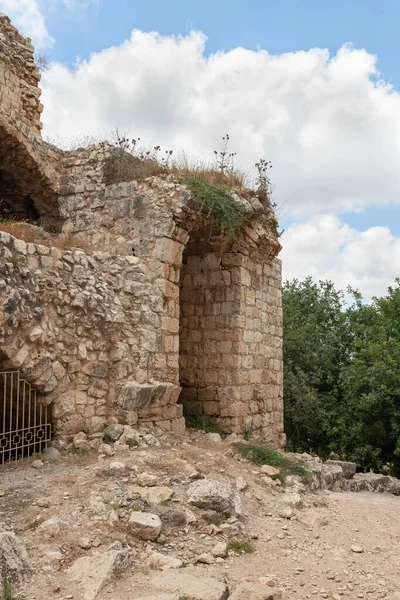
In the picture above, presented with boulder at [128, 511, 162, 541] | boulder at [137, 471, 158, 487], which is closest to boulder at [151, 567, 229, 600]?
boulder at [128, 511, 162, 541]

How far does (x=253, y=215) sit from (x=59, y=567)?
6.22 meters

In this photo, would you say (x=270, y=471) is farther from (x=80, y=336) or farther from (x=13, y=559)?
(x=13, y=559)

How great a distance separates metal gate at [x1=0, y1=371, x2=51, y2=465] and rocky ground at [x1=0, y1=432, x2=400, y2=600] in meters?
0.25

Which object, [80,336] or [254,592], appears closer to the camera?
[254,592]

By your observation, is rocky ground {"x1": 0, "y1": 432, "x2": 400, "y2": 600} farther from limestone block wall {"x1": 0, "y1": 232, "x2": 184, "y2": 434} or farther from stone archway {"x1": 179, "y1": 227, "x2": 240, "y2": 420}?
stone archway {"x1": 179, "y1": 227, "x2": 240, "y2": 420}

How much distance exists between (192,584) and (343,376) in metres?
10.4

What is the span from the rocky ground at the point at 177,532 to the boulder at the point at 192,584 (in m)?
0.01

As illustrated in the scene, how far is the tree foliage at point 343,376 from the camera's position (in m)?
12.0

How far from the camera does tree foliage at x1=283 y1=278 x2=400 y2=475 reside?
39.3 feet

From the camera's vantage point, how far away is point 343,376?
13102 millimetres

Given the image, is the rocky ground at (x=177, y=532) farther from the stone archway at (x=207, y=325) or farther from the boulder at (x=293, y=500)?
the stone archway at (x=207, y=325)

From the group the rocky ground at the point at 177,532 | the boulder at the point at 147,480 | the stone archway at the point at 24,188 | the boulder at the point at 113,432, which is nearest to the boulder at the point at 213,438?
the rocky ground at the point at 177,532

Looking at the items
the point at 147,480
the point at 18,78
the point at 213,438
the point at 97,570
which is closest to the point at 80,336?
the point at 147,480

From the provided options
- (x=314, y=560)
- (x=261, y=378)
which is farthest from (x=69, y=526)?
(x=261, y=378)
